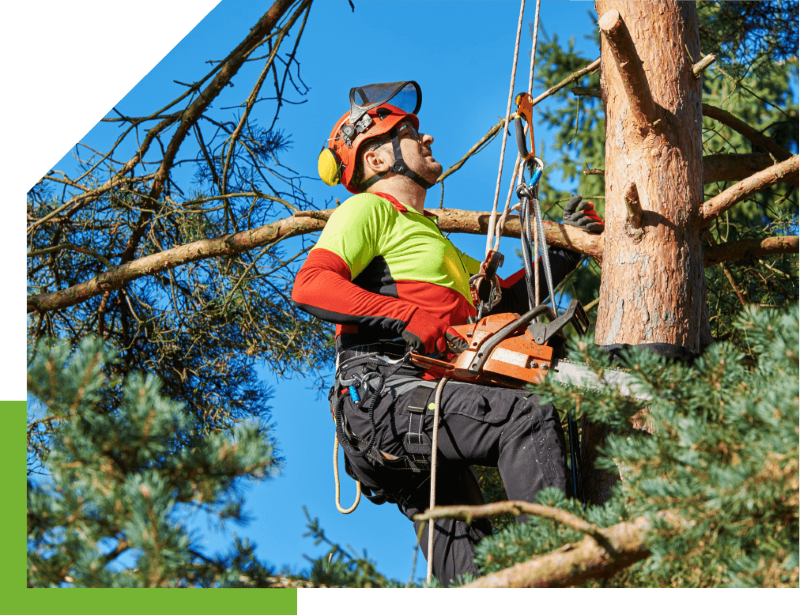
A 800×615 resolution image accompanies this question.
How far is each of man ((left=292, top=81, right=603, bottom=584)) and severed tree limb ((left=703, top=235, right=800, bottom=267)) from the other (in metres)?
0.42

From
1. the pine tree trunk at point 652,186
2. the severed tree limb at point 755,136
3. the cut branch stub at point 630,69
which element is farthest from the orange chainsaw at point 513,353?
the severed tree limb at point 755,136

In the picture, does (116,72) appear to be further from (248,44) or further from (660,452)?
(660,452)

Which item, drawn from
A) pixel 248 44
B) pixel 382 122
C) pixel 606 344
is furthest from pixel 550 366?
pixel 248 44

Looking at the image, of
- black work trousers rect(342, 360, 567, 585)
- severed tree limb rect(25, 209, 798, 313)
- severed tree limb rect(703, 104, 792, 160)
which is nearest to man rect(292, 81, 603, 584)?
black work trousers rect(342, 360, 567, 585)

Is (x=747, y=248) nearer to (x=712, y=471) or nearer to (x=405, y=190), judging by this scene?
(x=405, y=190)

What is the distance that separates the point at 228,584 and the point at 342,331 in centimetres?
116

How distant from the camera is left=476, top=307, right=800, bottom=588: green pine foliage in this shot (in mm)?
1119

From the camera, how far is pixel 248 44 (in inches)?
144

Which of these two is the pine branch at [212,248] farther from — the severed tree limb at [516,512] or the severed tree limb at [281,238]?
the severed tree limb at [516,512]

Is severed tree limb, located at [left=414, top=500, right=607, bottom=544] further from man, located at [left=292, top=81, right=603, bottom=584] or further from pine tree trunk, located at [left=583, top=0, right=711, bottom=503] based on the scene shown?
pine tree trunk, located at [left=583, top=0, right=711, bottom=503]

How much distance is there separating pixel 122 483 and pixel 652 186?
5.69ft

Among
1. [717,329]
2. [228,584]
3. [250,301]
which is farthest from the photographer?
[250,301]

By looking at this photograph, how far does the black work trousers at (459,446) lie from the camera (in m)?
1.87

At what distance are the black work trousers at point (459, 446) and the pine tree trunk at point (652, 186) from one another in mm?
289
